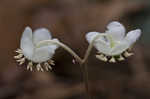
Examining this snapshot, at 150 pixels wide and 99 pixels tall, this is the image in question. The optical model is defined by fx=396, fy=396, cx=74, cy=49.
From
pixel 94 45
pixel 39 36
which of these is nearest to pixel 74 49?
pixel 39 36

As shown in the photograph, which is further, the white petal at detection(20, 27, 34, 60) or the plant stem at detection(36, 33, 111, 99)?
the white petal at detection(20, 27, 34, 60)

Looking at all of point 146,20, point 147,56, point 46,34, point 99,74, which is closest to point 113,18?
point 146,20

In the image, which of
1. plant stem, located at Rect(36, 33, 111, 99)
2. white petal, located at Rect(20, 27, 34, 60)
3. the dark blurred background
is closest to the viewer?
plant stem, located at Rect(36, 33, 111, 99)

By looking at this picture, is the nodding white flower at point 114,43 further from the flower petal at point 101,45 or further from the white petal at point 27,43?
the white petal at point 27,43

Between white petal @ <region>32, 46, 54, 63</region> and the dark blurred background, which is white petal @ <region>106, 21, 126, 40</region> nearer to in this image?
white petal @ <region>32, 46, 54, 63</region>

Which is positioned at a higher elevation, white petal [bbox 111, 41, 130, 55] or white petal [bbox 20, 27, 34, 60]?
white petal [bbox 20, 27, 34, 60]

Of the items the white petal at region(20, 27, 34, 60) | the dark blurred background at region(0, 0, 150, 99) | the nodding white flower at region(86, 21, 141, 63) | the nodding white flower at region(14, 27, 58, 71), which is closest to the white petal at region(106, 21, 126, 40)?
the nodding white flower at region(86, 21, 141, 63)

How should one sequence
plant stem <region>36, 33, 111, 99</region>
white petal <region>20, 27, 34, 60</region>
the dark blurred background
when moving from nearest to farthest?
1. plant stem <region>36, 33, 111, 99</region>
2. white petal <region>20, 27, 34, 60</region>
3. the dark blurred background

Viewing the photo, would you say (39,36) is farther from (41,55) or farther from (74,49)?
(74,49)
